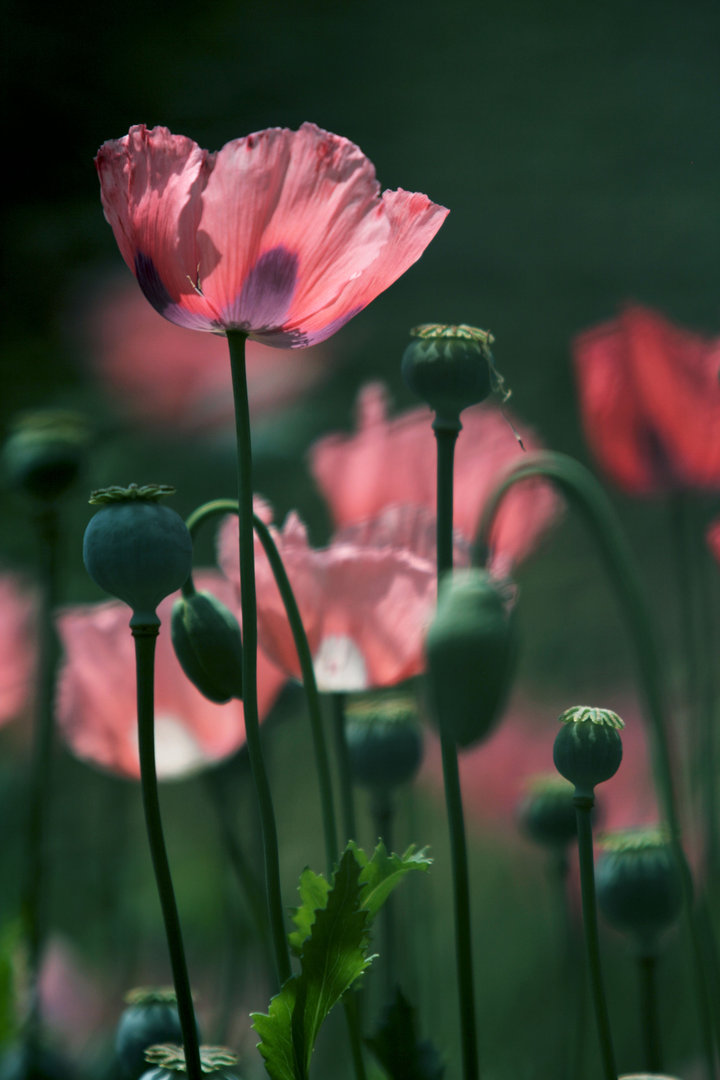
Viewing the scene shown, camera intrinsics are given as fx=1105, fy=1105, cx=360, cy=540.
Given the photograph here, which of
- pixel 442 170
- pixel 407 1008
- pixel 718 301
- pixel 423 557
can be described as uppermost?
pixel 442 170

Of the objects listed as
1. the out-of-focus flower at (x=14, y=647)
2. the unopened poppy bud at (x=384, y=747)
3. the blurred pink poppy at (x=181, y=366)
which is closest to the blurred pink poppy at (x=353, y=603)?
the unopened poppy bud at (x=384, y=747)

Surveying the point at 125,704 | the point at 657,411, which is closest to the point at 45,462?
the point at 125,704

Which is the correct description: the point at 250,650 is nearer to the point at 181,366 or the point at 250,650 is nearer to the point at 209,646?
the point at 209,646

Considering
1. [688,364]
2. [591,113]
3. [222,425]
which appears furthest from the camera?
[222,425]

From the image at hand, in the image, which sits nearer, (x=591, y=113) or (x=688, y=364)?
(x=688, y=364)

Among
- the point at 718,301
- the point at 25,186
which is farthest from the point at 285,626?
the point at 25,186

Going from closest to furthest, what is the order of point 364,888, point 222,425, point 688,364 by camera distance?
point 364,888
point 688,364
point 222,425

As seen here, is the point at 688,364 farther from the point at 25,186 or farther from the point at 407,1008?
the point at 25,186
